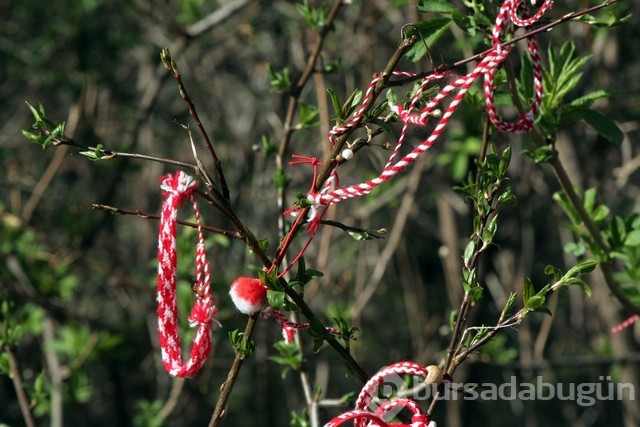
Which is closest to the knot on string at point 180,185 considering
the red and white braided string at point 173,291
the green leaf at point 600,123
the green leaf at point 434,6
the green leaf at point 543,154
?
the red and white braided string at point 173,291

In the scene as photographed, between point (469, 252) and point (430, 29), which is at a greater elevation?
point (430, 29)

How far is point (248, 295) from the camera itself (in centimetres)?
133

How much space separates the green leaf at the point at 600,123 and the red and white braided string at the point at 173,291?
2.80ft

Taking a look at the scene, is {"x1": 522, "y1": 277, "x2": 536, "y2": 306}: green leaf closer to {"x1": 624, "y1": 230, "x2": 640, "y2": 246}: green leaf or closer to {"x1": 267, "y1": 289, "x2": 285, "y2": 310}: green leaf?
{"x1": 267, "y1": 289, "x2": 285, "y2": 310}: green leaf

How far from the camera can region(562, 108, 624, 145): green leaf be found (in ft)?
5.71

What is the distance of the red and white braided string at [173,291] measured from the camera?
4.35 feet

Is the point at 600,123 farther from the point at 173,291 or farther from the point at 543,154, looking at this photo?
the point at 173,291

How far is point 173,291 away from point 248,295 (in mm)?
127

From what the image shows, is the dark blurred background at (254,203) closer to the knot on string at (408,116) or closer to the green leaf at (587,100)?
the green leaf at (587,100)

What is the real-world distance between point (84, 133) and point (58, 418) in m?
1.68

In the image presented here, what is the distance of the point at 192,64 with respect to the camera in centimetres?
429

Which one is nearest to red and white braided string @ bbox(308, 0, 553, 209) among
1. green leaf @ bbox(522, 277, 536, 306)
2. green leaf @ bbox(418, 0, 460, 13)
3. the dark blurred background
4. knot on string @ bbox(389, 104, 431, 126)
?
knot on string @ bbox(389, 104, 431, 126)

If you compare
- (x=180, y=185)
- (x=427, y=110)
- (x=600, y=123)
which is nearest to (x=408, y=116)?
(x=427, y=110)

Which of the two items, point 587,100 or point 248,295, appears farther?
point 587,100
